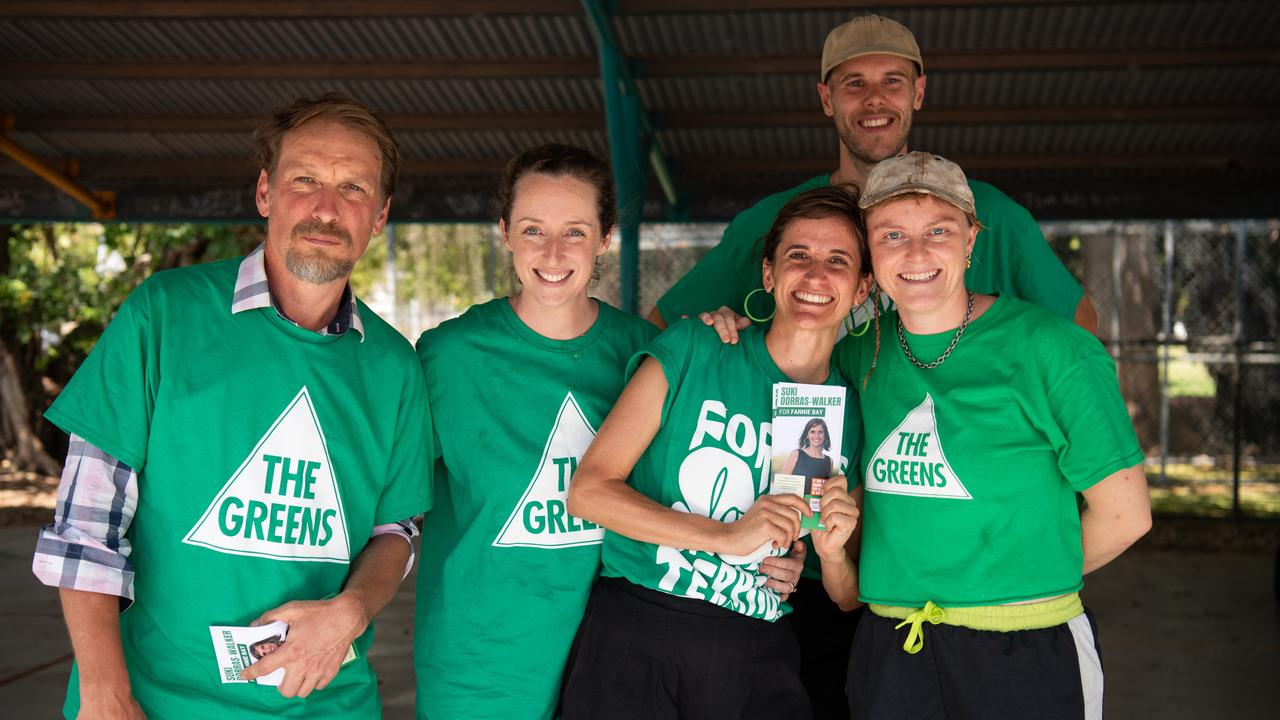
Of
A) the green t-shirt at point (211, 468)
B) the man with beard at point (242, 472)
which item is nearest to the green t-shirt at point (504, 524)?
the man with beard at point (242, 472)

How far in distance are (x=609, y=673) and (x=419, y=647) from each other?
22.6 inches

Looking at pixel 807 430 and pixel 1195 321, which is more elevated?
pixel 1195 321

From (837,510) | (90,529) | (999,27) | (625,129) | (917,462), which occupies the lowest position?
(90,529)

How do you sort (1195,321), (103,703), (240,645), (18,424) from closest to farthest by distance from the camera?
1. (103,703)
2. (240,645)
3. (18,424)
4. (1195,321)

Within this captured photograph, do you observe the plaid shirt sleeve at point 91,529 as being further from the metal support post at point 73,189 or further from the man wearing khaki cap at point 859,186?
the metal support post at point 73,189

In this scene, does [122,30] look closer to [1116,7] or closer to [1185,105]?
[1116,7]

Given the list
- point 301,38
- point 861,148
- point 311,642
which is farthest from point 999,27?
point 311,642

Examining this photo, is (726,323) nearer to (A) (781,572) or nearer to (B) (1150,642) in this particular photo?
(A) (781,572)

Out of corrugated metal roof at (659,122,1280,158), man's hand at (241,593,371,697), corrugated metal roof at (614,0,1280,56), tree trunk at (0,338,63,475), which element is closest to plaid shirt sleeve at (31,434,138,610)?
man's hand at (241,593,371,697)

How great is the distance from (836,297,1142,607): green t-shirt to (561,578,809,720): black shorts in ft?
1.09

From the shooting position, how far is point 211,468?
2248 mm

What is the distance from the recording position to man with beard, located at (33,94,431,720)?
215cm

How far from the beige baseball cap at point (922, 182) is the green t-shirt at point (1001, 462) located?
0.30m

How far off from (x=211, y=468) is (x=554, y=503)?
84 centimetres
